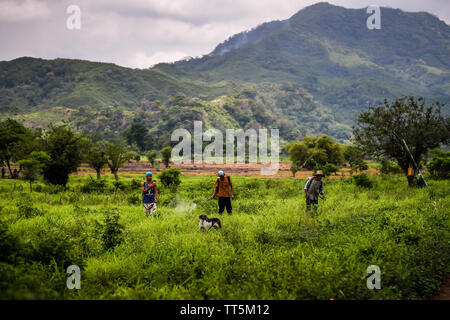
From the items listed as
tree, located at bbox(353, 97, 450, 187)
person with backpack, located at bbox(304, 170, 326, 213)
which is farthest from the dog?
tree, located at bbox(353, 97, 450, 187)

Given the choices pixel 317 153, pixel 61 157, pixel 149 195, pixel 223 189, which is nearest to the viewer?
pixel 223 189

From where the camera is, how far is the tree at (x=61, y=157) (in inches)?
956

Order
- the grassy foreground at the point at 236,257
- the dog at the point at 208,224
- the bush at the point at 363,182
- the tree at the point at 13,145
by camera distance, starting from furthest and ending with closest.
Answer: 1. the tree at the point at 13,145
2. the bush at the point at 363,182
3. the dog at the point at 208,224
4. the grassy foreground at the point at 236,257

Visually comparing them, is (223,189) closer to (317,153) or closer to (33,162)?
(33,162)

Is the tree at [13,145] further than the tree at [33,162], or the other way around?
the tree at [13,145]

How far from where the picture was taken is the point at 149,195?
11.6 meters

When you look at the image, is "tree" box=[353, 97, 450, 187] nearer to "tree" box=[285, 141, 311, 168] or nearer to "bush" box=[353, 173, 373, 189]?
"bush" box=[353, 173, 373, 189]

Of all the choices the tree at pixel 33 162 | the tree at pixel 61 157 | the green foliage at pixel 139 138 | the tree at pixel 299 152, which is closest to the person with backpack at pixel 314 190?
the tree at pixel 33 162

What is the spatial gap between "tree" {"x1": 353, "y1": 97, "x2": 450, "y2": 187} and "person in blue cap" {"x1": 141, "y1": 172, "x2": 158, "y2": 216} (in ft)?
51.0

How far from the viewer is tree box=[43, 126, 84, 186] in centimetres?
2429

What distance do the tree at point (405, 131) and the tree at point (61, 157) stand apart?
22356 millimetres

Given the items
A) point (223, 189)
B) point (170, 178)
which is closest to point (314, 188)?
point (223, 189)

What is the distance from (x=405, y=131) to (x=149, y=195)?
17.0 metres

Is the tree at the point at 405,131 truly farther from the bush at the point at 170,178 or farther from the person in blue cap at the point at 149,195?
the person in blue cap at the point at 149,195
